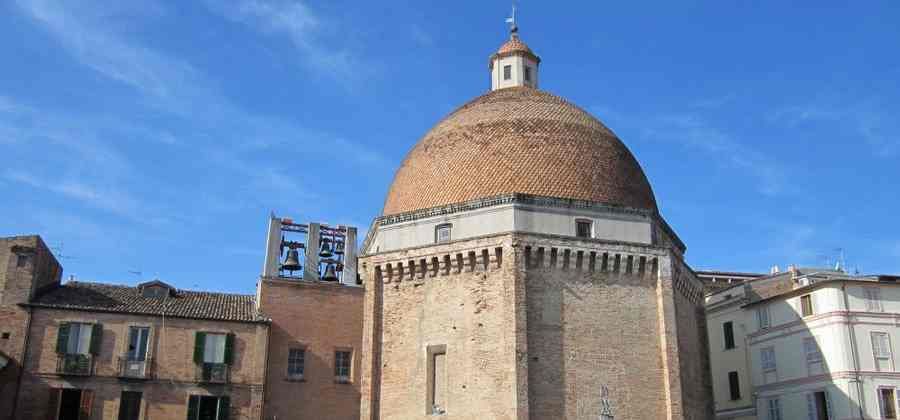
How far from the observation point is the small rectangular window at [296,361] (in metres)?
34.2

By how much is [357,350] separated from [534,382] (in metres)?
12.8

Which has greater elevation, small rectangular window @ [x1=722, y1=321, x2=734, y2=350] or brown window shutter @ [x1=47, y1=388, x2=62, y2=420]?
small rectangular window @ [x1=722, y1=321, x2=734, y2=350]

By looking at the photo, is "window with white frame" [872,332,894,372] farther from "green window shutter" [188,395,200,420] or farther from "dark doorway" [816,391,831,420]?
"green window shutter" [188,395,200,420]

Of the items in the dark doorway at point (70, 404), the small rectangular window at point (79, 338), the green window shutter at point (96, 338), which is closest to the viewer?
the dark doorway at point (70, 404)

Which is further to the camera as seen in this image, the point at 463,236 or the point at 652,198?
the point at 652,198

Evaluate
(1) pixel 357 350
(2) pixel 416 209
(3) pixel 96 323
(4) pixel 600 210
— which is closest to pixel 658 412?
(4) pixel 600 210

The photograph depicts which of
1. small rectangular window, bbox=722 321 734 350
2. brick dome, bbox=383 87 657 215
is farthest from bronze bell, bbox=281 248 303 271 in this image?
small rectangular window, bbox=722 321 734 350

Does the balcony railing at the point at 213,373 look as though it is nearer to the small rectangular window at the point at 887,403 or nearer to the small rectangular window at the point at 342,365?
the small rectangular window at the point at 342,365

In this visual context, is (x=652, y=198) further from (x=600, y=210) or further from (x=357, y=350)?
(x=357, y=350)

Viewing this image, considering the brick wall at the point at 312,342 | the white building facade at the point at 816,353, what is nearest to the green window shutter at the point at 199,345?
the brick wall at the point at 312,342

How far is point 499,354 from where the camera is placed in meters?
24.2

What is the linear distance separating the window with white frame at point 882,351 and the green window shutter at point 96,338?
28717 mm

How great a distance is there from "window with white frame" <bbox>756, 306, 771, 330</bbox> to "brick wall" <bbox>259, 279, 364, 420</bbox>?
16.7m

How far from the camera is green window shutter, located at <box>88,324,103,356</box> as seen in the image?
32.2m
